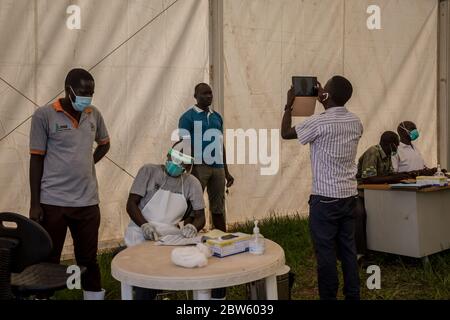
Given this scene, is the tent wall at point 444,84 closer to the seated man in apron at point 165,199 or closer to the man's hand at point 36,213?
the seated man in apron at point 165,199

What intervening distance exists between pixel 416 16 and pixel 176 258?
18.7ft

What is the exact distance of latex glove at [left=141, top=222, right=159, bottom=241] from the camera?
2.93 metres

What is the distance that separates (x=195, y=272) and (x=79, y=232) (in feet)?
4.08

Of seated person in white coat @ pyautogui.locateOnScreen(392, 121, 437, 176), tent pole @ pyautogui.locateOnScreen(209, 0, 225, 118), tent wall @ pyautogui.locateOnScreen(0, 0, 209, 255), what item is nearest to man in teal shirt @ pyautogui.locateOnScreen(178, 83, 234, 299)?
tent wall @ pyautogui.locateOnScreen(0, 0, 209, 255)

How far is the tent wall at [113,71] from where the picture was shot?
4156 mm

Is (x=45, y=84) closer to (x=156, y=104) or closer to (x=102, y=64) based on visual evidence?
(x=102, y=64)

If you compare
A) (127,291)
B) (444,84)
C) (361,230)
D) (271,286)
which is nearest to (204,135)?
(361,230)

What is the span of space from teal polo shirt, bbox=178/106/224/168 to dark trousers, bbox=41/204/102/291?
1451mm

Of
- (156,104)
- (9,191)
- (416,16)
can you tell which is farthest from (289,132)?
(416,16)

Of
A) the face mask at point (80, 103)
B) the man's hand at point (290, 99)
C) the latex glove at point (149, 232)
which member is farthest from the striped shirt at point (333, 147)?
the face mask at point (80, 103)

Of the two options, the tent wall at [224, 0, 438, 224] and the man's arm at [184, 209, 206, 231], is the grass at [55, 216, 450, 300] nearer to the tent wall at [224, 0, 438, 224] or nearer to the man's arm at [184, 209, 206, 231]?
the man's arm at [184, 209, 206, 231]

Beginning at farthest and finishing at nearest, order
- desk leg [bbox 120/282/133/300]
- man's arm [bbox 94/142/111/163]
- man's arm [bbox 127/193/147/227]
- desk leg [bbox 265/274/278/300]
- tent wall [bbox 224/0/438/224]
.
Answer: tent wall [bbox 224/0/438/224]
man's arm [bbox 94/142/111/163]
man's arm [bbox 127/193/147/227]
desk leg [bbox 265/274/278/300]
desk leg [bbox 120/282/133/300]

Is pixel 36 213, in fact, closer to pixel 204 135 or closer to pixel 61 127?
pixel 61 127

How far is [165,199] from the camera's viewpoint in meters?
3.15
